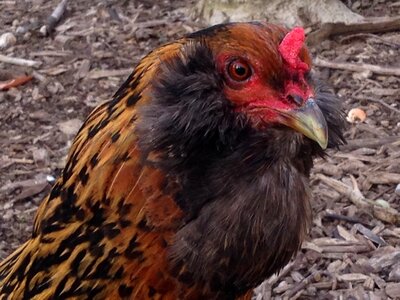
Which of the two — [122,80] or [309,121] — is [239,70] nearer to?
[309,121]

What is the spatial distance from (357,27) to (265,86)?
3430mm

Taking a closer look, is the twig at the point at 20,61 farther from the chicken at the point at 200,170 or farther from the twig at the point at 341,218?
the chicken at the point at 200,170

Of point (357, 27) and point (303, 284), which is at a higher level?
point (357, 27)

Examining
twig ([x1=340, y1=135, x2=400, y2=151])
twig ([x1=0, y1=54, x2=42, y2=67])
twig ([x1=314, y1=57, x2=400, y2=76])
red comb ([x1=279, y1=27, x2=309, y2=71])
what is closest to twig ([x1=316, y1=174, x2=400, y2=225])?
twig ([x1=340, y1=135, x2=400, y2=151])

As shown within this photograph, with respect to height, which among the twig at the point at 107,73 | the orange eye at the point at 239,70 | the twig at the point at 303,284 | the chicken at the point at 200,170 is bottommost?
the twig at the point at 303,284

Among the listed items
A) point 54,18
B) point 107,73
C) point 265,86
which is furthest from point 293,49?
point 54,18

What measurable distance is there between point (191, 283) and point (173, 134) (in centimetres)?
46

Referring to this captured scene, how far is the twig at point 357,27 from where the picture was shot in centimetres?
571

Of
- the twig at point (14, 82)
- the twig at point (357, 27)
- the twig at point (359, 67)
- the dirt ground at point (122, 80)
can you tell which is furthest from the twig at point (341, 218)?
the twig at point (14, 82)

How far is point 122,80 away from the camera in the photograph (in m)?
5.60

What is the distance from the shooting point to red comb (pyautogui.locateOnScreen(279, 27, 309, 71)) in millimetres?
2486

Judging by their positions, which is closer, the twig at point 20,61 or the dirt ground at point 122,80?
the dirt ground at point 122,80

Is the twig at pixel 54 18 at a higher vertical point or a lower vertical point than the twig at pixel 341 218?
higher

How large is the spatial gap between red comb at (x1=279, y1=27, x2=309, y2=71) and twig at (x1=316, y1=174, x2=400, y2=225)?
1.93 metres
